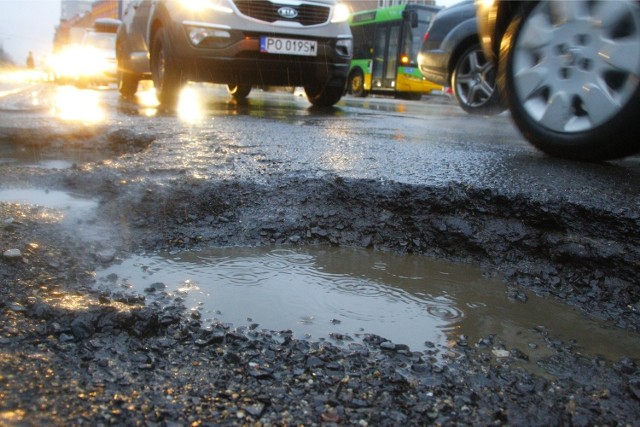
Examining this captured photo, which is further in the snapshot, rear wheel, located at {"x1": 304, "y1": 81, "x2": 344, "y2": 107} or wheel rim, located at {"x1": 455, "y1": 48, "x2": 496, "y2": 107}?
rear wheel, located at {"x1": 304, "y1": 81, "x2": 344, "y2": 107}

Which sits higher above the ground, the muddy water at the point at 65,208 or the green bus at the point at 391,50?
the green bus at the point at 391,50

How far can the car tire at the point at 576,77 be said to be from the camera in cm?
270

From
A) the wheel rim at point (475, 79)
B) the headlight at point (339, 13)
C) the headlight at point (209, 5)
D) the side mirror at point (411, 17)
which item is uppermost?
the side mirror at point (411, 17)

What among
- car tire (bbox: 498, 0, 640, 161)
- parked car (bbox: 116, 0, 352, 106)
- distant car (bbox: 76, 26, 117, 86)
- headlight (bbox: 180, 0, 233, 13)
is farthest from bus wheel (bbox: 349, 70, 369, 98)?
car tire (bbox: 498, 0, 640, 161)

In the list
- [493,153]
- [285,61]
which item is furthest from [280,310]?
[285,61]

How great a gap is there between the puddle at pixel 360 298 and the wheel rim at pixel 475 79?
483 centimetres

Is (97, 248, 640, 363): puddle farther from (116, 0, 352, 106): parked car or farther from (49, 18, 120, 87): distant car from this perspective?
(49, 18, 120, 87): distant car

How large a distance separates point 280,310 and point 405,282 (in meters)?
0.52

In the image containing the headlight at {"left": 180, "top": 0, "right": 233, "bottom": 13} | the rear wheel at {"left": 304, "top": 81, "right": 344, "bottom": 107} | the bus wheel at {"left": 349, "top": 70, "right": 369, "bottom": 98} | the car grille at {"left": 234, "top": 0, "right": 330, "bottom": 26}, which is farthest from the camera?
the bus wheel at {"left": 349, "top": 70, "right": 369, "bottom": 98}

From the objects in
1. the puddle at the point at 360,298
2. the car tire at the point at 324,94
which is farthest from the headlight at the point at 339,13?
the puddle at the point at 360,298

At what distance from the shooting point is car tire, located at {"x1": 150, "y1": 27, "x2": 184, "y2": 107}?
6.34m

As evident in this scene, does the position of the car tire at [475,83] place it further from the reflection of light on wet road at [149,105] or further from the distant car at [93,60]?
the distant car at [93,60]

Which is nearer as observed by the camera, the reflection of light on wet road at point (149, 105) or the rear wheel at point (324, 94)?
the reflection of light on wet road at point (149, 105)

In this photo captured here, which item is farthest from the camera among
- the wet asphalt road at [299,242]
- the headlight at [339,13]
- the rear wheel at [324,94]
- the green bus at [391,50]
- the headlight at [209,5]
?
the green bus at [391,50]
